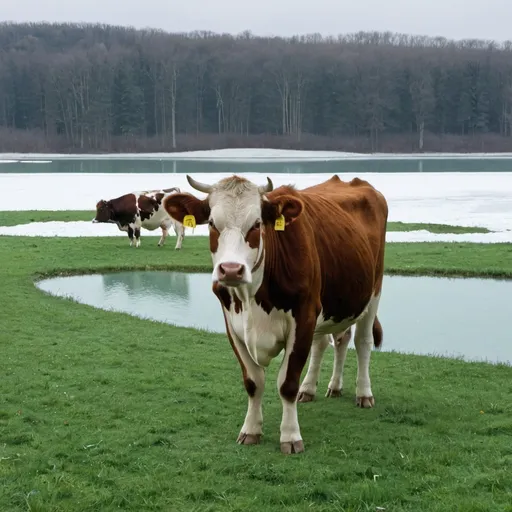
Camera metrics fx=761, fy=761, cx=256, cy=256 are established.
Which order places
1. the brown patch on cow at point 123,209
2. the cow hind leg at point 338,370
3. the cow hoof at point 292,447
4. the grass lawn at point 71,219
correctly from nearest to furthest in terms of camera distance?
the cow hoof at point 292,447, the cow hind leg at point 338,370, the brown patch on cow at point 123,209, the grass lawn at point 71,219

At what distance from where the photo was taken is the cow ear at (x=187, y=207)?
4.50 meters

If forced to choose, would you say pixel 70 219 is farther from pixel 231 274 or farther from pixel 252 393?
pixel 231 274

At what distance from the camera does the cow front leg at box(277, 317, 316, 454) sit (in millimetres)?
4547

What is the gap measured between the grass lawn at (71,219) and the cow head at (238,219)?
1444 cm

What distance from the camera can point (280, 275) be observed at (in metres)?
4.54

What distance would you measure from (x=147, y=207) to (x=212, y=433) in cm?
1216

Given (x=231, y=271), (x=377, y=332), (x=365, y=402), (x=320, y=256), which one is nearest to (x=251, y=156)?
(x=377, y=332)

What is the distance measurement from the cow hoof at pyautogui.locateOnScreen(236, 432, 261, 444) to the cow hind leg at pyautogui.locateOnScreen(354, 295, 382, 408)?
44.6 inches

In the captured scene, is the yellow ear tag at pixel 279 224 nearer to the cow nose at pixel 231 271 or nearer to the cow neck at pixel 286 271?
the cow neck at pixel 286 271

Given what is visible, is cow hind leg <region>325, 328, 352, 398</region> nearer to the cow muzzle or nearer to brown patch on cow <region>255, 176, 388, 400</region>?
brown patch on cow <region>255, 176, 388, 400</region>

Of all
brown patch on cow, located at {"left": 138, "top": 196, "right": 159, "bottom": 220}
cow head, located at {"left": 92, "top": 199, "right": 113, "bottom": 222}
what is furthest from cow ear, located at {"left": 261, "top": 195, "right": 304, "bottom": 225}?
cow head, located at {"left": 92, "top": 199, "right": 113, "bottom": 222}

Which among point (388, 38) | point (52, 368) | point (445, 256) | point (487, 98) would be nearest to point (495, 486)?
point (52, 368)

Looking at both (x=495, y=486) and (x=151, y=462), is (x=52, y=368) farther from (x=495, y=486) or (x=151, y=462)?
(x=495, y=486)

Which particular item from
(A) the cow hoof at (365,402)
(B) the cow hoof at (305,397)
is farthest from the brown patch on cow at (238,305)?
(A) the cow hoof at (365,402)
